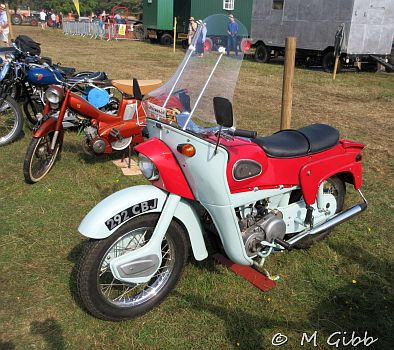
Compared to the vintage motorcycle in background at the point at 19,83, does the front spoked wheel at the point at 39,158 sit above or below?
below

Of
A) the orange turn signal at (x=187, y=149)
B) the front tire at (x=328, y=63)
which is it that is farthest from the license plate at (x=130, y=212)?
the front tire at (x=328, y=63)

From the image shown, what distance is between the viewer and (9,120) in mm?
5730

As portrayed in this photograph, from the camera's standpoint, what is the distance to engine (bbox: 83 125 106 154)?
188 inches

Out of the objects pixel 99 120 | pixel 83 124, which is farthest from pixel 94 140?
pixel 83 124

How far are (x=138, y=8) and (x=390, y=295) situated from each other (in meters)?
77.4

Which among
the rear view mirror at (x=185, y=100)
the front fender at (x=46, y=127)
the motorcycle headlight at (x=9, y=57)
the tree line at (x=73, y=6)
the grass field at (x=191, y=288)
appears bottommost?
the grass field at (x=191, y=288)

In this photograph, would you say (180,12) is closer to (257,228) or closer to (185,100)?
(185,100)

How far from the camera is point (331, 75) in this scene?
531 inches

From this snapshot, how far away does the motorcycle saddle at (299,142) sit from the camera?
2.66 m

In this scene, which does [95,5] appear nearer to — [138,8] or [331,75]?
[138,8]

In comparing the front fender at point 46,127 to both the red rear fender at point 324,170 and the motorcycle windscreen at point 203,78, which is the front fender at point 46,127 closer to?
the motorcycle windscreen at point 203,78

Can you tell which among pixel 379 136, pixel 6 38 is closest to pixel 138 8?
pixel 6 38

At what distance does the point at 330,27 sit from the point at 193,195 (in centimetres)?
1326

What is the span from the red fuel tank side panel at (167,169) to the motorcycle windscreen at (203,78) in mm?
192
